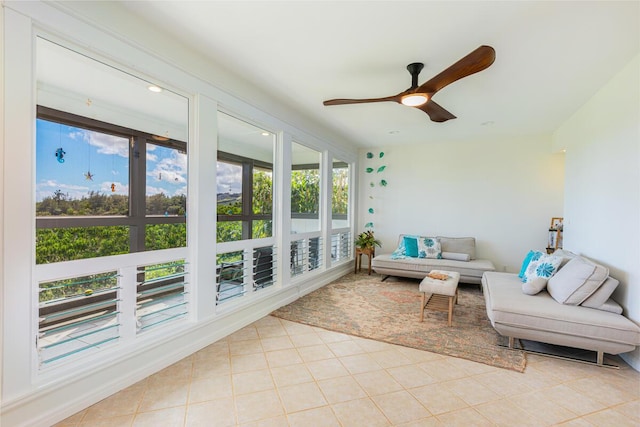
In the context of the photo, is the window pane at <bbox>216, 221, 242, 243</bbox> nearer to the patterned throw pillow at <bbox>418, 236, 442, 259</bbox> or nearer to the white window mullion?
the white window mullion

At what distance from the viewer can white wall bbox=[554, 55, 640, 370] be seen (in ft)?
8.25

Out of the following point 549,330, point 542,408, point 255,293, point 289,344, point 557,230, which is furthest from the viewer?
point 557,230

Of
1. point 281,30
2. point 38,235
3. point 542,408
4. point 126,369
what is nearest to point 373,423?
point 542,408

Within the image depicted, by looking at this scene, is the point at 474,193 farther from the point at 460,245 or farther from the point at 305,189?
the point at 305,189

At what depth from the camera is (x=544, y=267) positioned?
3.13 m

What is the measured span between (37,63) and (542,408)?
3699 millimetres

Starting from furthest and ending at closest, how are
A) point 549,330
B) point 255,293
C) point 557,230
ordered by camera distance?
point 557,230 → point 255,293 → point 549,330

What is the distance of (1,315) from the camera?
154cm

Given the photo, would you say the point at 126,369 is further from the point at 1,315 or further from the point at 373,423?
the point at 373,423

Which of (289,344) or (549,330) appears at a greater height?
(549,330)

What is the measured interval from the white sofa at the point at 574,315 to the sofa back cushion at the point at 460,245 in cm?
240

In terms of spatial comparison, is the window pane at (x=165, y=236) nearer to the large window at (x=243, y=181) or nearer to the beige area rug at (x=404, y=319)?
the large window at (x=243, y=181)

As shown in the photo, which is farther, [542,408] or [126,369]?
[126,369]

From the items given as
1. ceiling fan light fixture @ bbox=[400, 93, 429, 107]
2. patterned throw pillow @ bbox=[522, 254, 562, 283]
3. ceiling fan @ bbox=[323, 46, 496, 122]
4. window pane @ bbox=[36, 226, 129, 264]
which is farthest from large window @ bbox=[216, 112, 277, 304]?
patterned throw pillow @ bbox=[522, 254, 562, 283]
